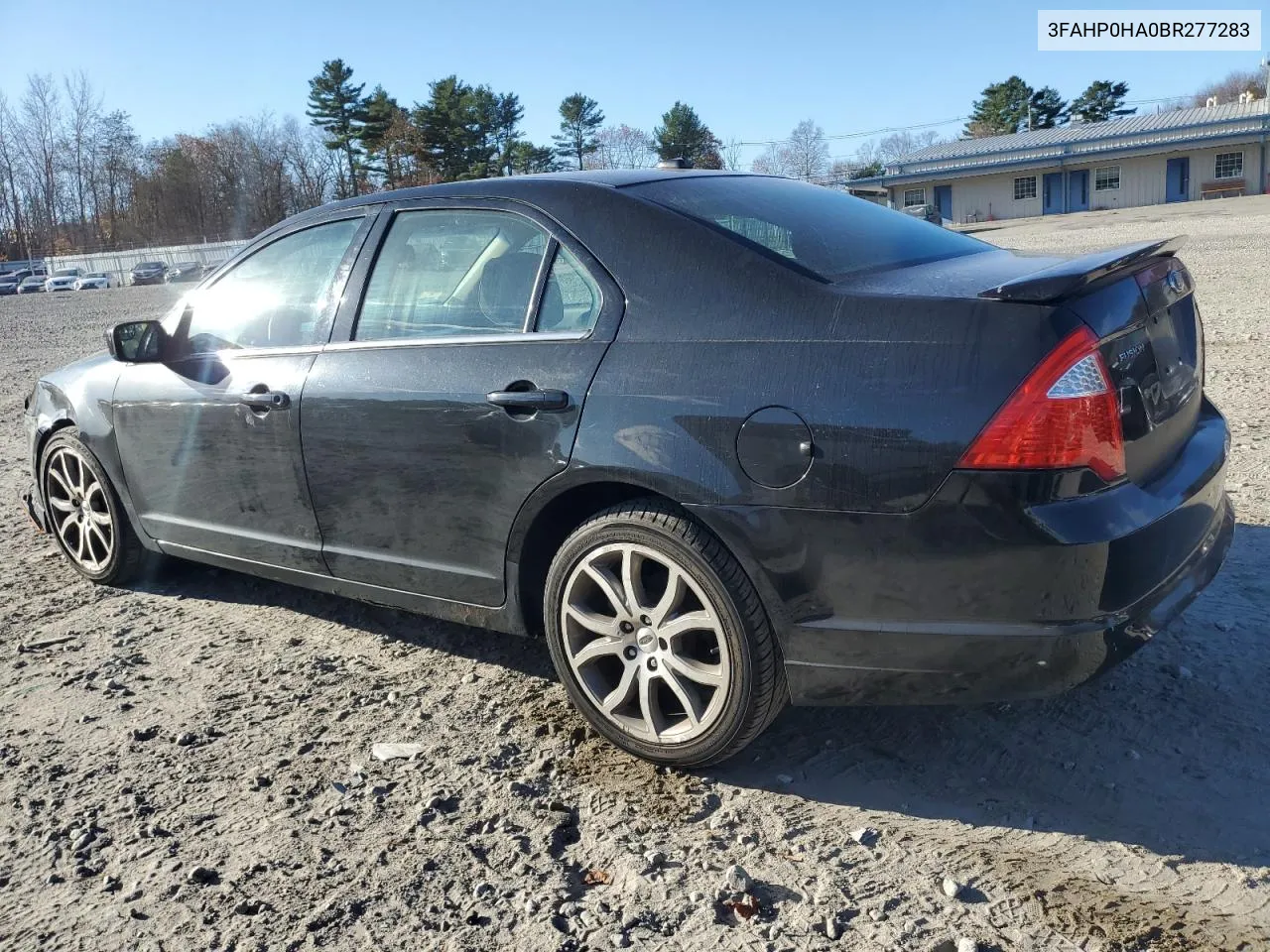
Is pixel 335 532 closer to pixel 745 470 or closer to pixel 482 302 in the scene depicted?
pixel 482 302

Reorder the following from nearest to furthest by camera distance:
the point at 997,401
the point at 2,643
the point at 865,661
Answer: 1. the point at 997,401
2. the point at 865,661
3. the point at 2,643

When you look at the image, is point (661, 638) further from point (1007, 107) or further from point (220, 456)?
point (1007, 107)

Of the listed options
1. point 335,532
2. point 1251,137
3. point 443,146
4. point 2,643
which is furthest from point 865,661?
point 443,146

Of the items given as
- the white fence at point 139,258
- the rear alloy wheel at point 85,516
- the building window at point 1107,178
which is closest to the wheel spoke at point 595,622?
the rear alloy wheel at point 85,516

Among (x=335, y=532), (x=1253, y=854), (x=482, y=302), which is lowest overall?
(x=1253, y=854)

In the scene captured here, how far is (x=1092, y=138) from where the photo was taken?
5866 cm

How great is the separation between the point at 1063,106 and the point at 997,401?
92511mm

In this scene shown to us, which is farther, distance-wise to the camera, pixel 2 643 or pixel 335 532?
pixel 2 643

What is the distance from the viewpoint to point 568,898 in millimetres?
2480

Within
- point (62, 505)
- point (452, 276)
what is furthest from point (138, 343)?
point (452, 276)

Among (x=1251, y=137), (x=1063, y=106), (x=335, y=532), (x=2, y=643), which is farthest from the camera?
(x=1063, y=106)

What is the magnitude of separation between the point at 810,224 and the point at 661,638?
1390 millimetres

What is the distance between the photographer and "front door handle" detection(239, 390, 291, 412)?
375cm

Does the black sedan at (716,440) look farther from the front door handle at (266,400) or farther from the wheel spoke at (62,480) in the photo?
the wheel spoke at (62,480)
